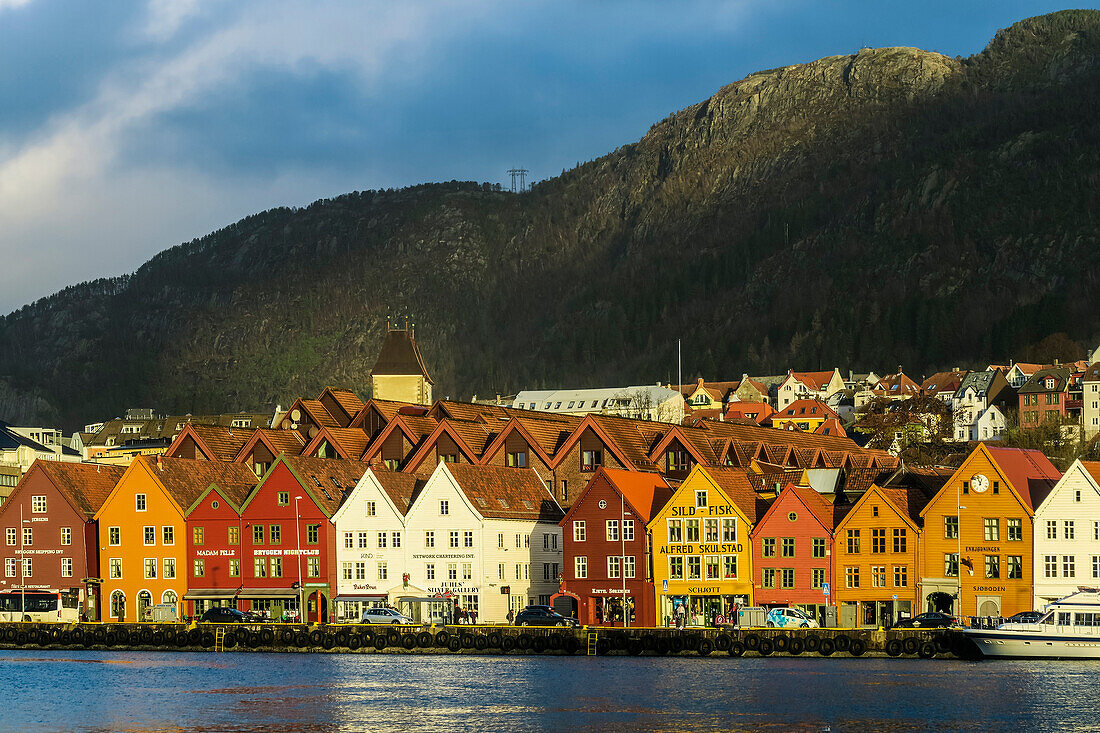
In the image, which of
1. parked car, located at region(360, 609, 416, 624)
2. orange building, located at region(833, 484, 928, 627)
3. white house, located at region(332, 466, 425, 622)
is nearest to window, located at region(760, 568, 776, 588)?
orange building, located at region(833, 484, 928, 627)

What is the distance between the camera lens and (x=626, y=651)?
346 feet

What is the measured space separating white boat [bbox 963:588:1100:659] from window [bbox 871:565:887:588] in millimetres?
16182

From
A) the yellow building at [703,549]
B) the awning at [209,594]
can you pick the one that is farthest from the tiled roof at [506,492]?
the awning at [209,594]

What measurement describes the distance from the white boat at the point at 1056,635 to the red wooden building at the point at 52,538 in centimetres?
6906

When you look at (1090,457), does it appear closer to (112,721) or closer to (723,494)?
(723,494)

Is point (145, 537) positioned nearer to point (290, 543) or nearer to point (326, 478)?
point (290, 543)

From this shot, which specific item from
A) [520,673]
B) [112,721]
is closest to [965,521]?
[520,673]

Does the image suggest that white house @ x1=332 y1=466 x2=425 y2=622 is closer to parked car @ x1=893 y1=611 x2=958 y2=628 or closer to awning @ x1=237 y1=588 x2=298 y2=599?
awning @ x1=237 y1=588 x2=298 y2=599

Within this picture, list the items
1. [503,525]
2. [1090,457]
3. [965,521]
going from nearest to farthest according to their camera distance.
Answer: [965,521]
[503,525]
[1090,457]

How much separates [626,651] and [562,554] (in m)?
23.5

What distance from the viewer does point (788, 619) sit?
356 feet

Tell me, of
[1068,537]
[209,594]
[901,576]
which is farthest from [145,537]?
[1068,537]

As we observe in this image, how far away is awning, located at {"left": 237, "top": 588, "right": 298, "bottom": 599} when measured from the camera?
126 m

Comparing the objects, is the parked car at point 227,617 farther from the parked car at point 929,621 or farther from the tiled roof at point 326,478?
the parked car at point 929,621
